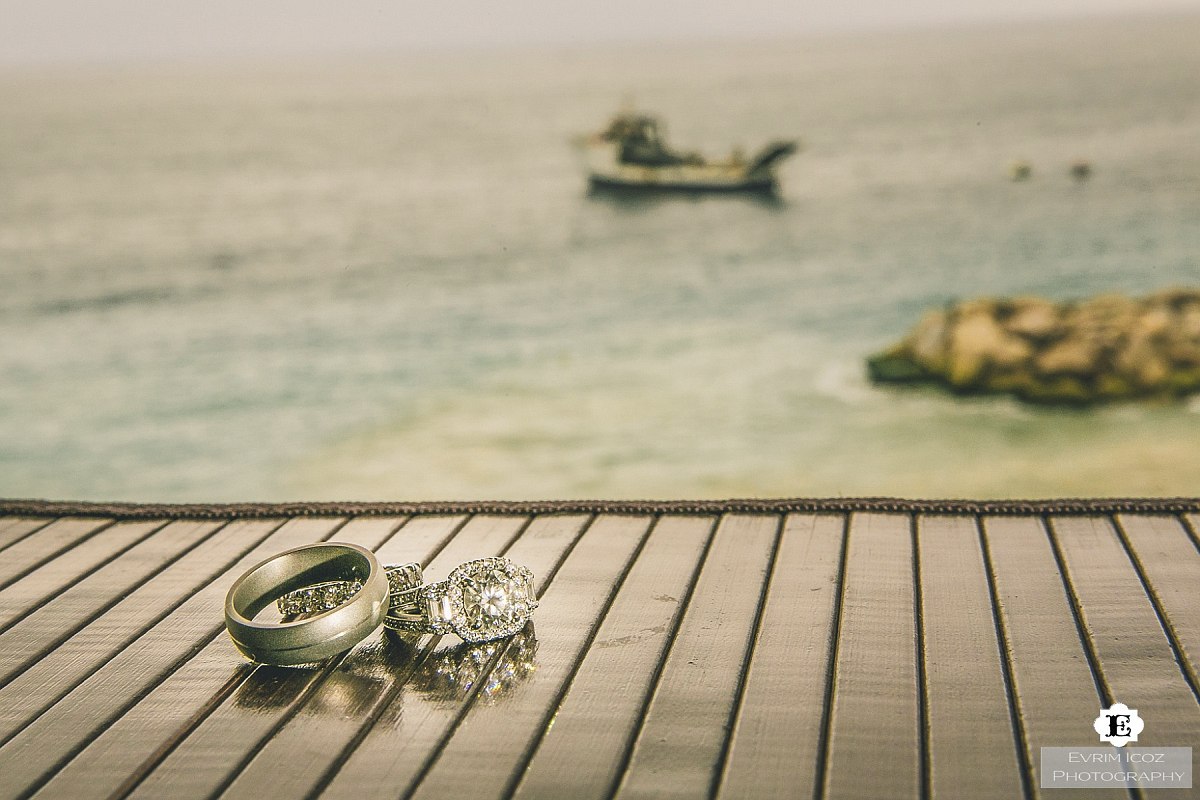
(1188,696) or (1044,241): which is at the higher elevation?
(1044,241)

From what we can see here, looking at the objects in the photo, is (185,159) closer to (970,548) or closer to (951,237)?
(951,237)

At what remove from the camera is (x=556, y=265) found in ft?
68.7

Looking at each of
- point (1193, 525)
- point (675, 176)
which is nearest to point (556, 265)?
point (675, 176)

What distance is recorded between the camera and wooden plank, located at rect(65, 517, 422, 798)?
1.27 metres

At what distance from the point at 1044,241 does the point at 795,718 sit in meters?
22.3

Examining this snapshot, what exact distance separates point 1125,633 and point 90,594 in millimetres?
1649

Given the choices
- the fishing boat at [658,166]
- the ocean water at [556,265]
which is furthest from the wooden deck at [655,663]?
the fishing boat at [658,166]

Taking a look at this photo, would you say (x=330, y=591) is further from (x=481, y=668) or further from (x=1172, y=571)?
(x=1172, y=571)

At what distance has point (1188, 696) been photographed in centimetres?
134

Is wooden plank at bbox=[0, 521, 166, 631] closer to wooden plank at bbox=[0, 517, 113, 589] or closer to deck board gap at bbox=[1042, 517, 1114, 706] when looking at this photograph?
wooden plank at bbox=[0, 517, 113, 589]

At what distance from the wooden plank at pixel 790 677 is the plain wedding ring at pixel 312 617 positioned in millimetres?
532

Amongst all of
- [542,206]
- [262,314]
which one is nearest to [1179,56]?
[542,206]

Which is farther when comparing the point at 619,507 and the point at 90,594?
the point at 619,507

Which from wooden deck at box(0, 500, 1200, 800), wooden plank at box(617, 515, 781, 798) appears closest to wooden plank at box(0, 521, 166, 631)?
wooden deck at box(0, 500, 1200, 800)
